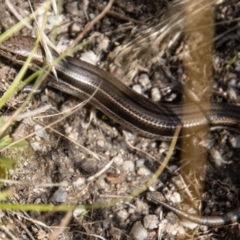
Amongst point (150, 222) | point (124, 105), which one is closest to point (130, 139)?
point (124, 105)

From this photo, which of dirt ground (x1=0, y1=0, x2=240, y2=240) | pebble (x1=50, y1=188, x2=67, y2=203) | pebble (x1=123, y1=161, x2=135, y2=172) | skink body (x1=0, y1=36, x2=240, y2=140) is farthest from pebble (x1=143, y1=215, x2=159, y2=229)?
skink body (x1=0, y1=36, x2=240, y2=140)

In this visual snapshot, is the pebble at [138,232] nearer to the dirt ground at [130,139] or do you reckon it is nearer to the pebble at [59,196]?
the dirt ground at [130,139]

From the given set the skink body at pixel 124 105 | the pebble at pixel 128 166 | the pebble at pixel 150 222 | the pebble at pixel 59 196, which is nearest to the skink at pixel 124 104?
the skink body at pixel 124 105

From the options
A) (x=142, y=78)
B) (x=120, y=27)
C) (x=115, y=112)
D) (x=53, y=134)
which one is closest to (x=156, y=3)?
(x=120, y=27)

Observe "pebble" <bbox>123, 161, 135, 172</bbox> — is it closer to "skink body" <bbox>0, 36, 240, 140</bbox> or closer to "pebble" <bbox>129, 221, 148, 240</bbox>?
"skink body" <bbox>0, 36, 240, 140</bbox>

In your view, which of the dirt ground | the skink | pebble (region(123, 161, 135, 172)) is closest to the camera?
the dirt ground

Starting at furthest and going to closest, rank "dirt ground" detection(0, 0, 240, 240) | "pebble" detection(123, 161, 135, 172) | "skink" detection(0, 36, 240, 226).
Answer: "skink" detection(0, 36, 240, 226), "pebble" detection(123, 161, 135, 172), "dirt ground" detection(0, 0, 240, 240)

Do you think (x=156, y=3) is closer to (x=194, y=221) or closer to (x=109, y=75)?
(x=109, y=75)
